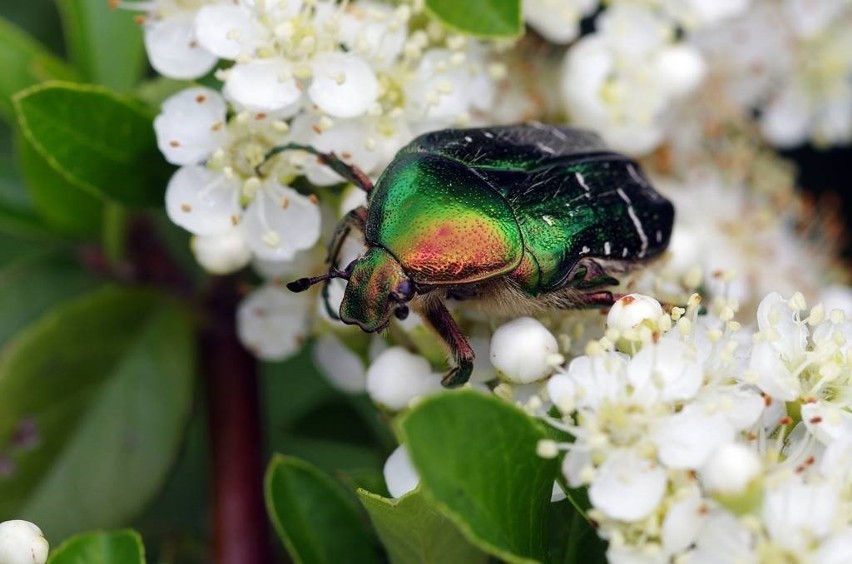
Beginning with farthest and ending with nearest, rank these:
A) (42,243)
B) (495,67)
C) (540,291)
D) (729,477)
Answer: (42,243) < (495,67) < (540,291) < (729,477)

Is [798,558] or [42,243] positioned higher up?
[798,558]

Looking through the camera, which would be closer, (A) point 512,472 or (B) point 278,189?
(A) point 512,472

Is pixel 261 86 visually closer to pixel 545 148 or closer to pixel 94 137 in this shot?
pixel 94 137

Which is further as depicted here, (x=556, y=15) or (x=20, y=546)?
(x=556, y=15)

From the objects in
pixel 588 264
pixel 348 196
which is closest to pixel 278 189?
pixel 348 196

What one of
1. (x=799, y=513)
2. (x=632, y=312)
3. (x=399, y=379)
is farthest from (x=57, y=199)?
(x=799, y=513)

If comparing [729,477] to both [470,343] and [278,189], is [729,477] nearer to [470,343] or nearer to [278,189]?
[470,343]
